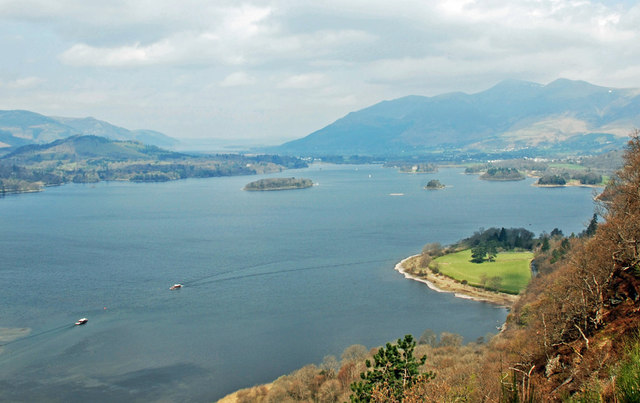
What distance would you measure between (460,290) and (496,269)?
3.60 metres

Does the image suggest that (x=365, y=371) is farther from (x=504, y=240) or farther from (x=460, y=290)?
(x=504, y=240)

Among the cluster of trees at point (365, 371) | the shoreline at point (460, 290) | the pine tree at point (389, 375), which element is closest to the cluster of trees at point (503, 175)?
the shoreline at point (460, 290)

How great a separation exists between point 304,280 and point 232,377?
36.6 feet

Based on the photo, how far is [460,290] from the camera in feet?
86.3

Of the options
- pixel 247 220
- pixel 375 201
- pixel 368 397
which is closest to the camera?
pixel 368 397

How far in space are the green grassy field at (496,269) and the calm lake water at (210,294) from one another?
99.9 inches

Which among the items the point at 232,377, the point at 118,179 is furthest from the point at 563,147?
the point at 232,377

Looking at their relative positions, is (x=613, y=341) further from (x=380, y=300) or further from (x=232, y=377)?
(x=380, y=300)

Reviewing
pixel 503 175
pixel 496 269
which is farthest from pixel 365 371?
pixel 503 175

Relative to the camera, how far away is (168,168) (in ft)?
393

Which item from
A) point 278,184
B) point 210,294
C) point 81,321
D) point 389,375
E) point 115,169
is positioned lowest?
point 210,294

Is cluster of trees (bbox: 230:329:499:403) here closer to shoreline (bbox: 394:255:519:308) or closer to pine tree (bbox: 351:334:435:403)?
pine tree (bbox: 351:334:435:403)

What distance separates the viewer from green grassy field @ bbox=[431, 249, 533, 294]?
26.8 metres

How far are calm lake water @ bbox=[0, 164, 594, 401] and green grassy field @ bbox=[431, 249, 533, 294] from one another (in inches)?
99.9
